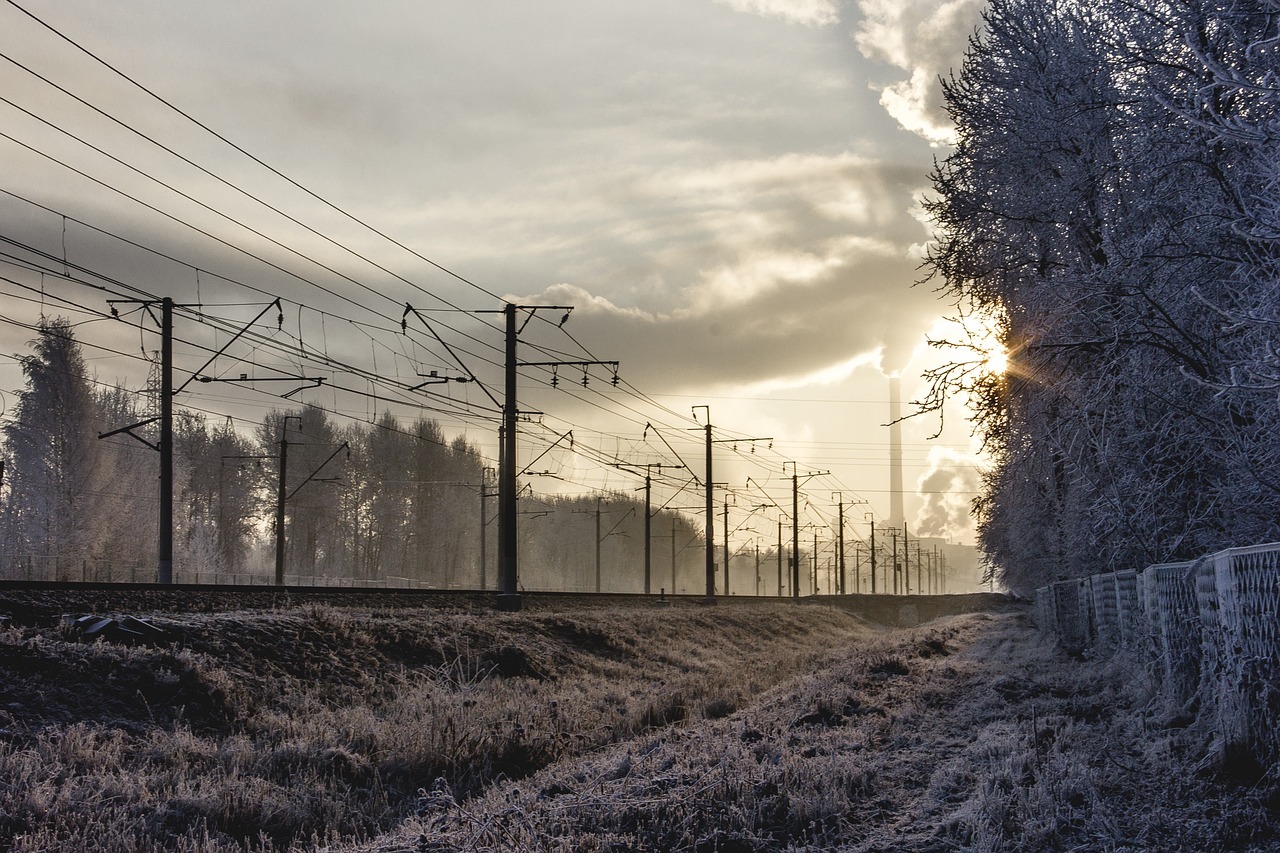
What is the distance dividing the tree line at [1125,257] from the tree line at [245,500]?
20.4 m

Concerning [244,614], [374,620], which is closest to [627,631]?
A: [374,620]

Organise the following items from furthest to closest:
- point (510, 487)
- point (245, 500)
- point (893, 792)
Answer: point (245, 500) < point (510, 487) < point (893, 792)

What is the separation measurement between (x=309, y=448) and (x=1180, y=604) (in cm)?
7715

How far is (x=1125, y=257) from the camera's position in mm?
9281

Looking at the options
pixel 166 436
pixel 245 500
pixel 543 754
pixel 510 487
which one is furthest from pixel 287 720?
Answer: pixel 245 500

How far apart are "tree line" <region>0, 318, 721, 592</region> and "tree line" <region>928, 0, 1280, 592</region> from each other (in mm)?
20430

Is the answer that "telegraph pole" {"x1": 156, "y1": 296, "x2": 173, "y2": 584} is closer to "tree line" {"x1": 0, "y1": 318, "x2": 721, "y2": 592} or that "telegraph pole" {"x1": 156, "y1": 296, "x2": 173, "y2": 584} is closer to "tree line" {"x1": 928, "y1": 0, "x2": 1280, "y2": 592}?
"tree line" {"x1": 0, "y1": 318, "x2": 721, "y2": 592}

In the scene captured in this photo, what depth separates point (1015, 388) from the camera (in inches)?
589

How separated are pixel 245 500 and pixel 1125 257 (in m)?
75.5

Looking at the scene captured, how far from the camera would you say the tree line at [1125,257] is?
838 cm

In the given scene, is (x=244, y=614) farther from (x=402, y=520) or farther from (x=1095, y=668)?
(x=402, y=520)

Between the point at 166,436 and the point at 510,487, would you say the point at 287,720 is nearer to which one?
the point at 510,487

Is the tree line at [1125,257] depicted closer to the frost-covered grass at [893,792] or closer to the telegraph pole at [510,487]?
the frost-covered grass at [893,792]

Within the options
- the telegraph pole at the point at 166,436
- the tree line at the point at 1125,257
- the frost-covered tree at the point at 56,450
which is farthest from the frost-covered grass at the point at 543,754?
the frost-covered tree at the point at 56,450
